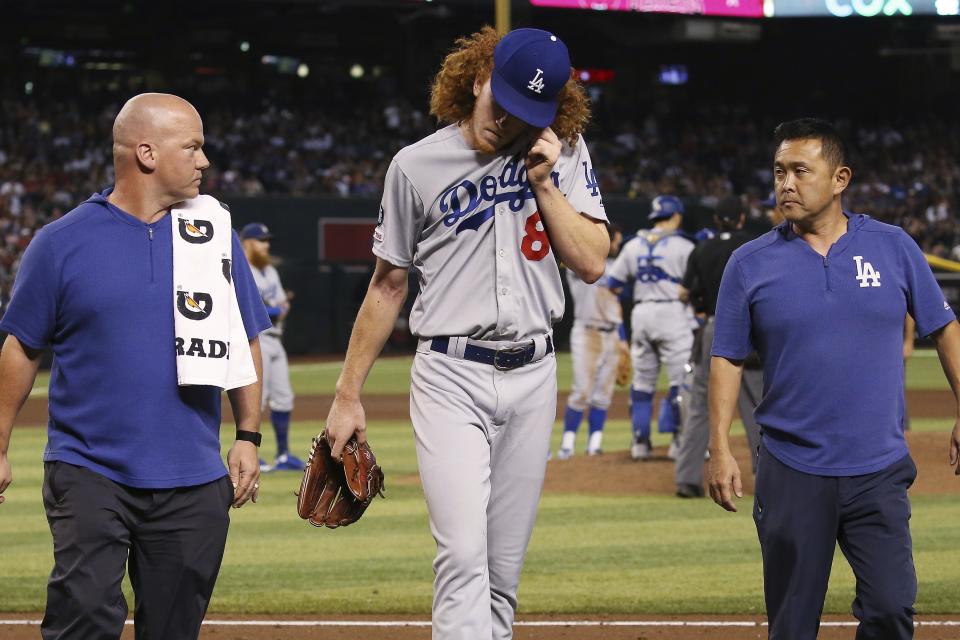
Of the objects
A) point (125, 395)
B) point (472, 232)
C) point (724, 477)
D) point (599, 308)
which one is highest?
point (472, 232)

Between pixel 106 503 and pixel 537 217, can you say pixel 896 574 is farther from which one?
pixel 106 503

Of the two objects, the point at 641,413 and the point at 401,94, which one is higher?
the point at 401,94

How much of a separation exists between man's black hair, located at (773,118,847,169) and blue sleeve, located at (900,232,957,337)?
31cm

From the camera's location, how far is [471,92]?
446 centimetres

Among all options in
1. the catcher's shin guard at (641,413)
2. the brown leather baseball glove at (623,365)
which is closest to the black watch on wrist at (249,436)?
the catcher's shin guard at (641,413)

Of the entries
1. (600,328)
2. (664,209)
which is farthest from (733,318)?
(600,328)

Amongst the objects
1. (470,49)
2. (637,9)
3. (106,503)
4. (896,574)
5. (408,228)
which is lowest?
(896,574)

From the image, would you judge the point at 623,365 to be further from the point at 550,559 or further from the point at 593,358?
the point at 550,559

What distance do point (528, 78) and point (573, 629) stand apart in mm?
3299

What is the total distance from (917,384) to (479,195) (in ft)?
67.3

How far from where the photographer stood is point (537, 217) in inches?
175

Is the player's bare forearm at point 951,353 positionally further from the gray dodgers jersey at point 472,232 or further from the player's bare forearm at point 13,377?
the player's bare forearm at point 13,377

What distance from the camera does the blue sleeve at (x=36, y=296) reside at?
4.12 metres

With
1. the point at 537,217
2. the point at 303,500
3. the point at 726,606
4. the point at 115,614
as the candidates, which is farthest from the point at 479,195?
the point at 726,606
